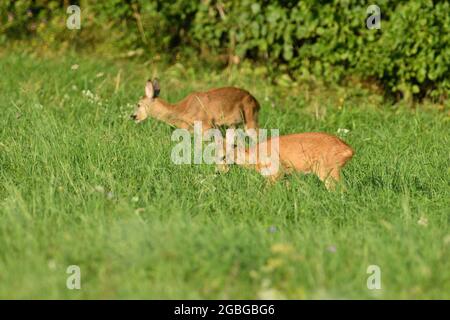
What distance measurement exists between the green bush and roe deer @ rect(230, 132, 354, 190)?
3.31 meters

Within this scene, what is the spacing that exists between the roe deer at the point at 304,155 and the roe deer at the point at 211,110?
1.52 metres

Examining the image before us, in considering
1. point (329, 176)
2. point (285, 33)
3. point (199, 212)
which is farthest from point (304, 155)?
point (285, 33)

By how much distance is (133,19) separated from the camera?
12.2m

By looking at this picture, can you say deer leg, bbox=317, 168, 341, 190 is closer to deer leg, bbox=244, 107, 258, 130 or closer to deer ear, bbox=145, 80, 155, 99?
deer leg, bbox=244, 107, 258, 130

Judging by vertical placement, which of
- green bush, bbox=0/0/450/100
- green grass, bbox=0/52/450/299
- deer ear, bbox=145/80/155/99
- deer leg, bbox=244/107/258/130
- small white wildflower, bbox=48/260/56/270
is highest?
green bush, bbox=0/0/450/100

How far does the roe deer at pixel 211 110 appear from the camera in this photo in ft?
30.2

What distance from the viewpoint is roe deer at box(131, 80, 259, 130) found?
9.20m

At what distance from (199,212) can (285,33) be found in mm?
5218

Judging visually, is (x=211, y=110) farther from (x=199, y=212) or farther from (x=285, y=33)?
(x=199, y=212)

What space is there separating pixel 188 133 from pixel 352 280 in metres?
4.03

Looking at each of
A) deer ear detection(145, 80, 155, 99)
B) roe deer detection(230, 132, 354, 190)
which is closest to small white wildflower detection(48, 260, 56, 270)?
roe deer detection(230, 132, 354, 190)

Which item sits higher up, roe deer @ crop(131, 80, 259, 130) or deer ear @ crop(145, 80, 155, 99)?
deer ear @ crop(145, 80, 155, 99)

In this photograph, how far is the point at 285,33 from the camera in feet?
36.0

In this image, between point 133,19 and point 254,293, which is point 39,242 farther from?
point 133,19
